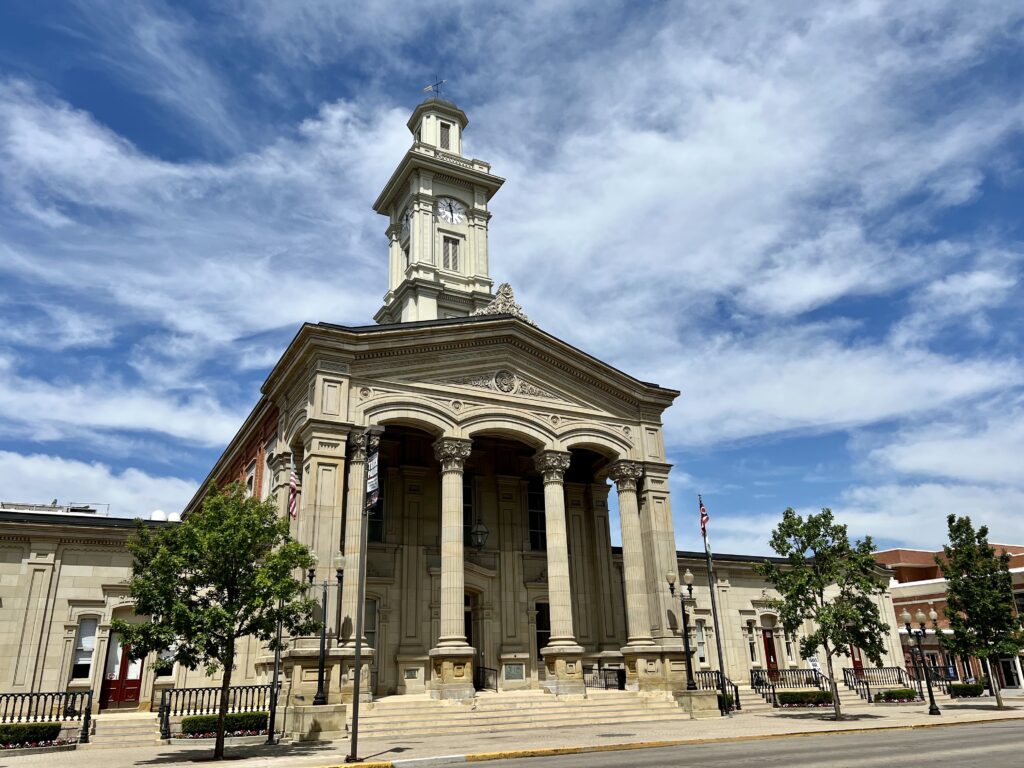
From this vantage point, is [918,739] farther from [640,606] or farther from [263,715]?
[263,715]

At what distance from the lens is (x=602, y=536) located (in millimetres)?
34312

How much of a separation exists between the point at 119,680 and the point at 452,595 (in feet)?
44.9

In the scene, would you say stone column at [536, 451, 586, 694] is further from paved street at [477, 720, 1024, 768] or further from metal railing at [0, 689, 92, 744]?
metal railing at [0, 689, 92, 744]

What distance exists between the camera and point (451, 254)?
1773 inches

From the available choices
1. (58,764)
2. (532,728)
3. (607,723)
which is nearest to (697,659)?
→ (607,723)

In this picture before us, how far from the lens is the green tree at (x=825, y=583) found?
26578mm

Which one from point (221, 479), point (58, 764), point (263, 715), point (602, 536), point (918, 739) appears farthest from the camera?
point (221, 479)

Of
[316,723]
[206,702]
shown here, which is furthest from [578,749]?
[206,702]

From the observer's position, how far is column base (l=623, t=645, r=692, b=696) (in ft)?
90.5

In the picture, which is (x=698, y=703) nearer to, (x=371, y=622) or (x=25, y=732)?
(x=371, y=622)

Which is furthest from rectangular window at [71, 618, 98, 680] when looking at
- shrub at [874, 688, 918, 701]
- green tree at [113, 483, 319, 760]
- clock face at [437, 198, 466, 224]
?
shrub at [874, 688, 918, 701]

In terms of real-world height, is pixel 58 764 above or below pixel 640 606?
below

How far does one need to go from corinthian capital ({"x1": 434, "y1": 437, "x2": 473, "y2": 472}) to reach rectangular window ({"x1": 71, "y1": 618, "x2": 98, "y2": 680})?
14.7 meters

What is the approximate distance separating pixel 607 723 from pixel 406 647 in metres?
8.08
